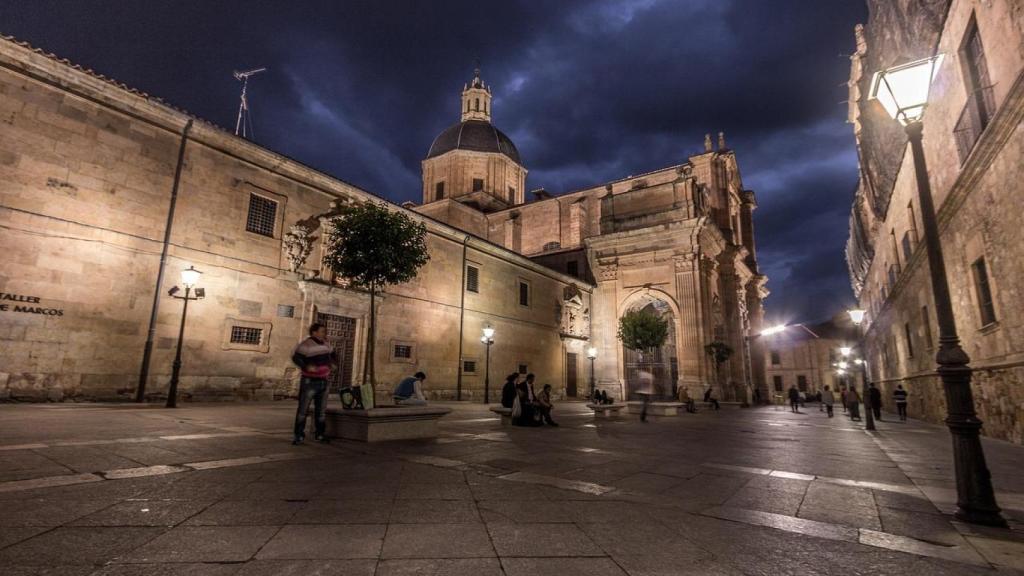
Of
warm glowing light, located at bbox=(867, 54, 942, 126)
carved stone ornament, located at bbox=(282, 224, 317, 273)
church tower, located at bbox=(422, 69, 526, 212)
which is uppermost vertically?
church tower, located at bbox=(422, 69, 526, 212)

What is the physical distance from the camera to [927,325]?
1537cm

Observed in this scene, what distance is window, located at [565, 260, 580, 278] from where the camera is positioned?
33.7 meters

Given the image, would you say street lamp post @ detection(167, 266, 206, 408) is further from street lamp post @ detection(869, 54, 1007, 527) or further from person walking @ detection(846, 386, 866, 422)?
person walking @ detection(846, 386, 866, 422)

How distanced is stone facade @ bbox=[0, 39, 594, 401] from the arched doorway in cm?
1662

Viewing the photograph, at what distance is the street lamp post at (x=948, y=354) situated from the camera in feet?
12.0

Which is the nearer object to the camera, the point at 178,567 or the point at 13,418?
the point at 178,567

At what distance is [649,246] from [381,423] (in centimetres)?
2662

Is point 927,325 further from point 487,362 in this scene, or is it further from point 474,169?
point 474,169

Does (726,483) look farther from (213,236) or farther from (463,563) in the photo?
(213,236)

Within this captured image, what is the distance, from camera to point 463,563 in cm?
252

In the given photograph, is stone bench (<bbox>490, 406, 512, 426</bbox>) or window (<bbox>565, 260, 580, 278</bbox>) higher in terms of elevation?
window (<bbox>565, 260, 580, 278</bbox>)

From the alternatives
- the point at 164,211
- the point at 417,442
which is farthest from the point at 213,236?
the point at 417,442

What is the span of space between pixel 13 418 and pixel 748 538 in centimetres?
1117

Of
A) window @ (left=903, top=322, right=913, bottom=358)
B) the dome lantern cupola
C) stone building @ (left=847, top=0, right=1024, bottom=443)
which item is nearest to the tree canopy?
stone building @ (left=847, top=0, right=1024, bottom=443)
